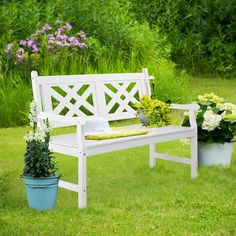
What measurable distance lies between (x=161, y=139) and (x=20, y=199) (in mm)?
1287

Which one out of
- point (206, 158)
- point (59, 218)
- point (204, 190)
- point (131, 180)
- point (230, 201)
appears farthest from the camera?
point (206, 158)

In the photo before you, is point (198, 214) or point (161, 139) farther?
point (161, 139)

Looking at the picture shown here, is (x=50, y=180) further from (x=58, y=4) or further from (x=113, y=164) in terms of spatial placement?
(x=58, y=4)

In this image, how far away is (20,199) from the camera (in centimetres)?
513

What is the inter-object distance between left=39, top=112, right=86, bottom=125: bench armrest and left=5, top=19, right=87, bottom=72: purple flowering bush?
13.6 ft

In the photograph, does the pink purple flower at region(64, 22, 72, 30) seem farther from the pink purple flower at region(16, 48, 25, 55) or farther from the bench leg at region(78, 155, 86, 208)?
the bench leg at region(78, 155, 86, 208)

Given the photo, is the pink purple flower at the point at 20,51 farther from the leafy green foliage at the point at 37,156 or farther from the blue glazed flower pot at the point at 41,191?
the blue glazed flower pot at the point at 41,191

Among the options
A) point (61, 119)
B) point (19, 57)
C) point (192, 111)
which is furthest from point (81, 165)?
point (19, 57)

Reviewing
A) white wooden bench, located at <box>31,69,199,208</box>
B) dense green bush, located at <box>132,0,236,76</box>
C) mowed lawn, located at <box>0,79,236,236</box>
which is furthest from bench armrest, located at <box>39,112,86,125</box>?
dense green bush, located at <box>132,0,236,76</box>

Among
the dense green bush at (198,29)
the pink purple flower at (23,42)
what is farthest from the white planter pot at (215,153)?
the dense green bush at (198,29)

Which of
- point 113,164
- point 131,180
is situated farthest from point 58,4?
point 131,180

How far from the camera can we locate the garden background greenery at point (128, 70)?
4539 mm

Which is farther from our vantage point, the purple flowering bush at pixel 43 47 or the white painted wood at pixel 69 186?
the purple flowering bush at pixel 43 47

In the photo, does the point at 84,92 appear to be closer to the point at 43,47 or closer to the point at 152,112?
the point at 152,112
